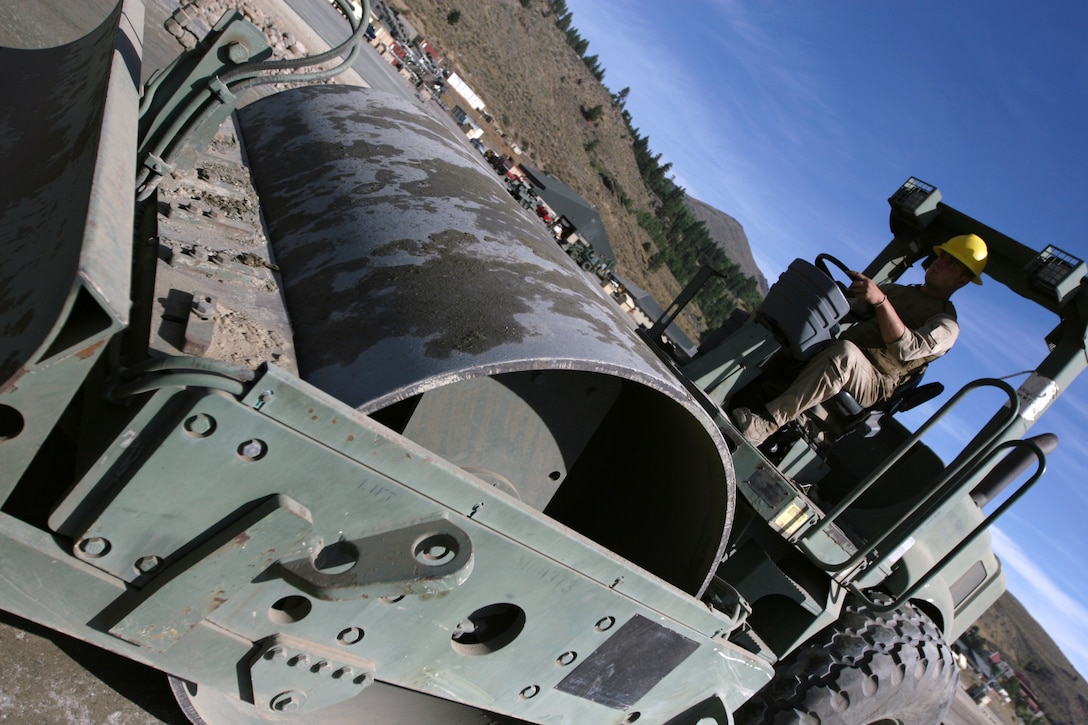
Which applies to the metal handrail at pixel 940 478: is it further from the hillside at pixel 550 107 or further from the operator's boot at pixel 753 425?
the hillside at pixel 550 107

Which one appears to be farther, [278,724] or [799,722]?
[799,722]

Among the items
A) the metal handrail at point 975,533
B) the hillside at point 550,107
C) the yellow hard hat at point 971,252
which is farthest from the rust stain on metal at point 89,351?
the hillside at point 550,107

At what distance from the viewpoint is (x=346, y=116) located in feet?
15.8

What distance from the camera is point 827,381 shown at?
14.2 ft

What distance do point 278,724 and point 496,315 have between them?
5.60 feet

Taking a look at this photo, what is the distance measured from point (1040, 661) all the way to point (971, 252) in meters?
91.8

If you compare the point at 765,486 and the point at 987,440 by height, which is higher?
the point at 987,440

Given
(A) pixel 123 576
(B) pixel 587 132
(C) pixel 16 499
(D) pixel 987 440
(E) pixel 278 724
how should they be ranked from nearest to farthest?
(A) pixel 123 576 < (C) pixel 16 499 < (E) pixel 278 724 < (D) pixel 987 440 < (B) pixel 587 132

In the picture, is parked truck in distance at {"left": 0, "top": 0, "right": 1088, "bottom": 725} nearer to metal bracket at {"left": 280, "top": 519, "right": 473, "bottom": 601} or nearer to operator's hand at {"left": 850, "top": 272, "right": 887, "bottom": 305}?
metal bracket at {"left": 280, "top": 519, "right": 473, "bottom": 601}

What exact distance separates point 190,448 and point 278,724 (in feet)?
4.74

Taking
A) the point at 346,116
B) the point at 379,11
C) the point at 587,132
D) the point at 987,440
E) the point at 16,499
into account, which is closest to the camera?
the point at 16,499

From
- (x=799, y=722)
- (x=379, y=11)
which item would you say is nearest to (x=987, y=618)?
(x=379, y=11)

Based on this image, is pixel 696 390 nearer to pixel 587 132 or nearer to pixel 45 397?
pixel 45 397

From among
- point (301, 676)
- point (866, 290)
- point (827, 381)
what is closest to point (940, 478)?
point (827, 381)
